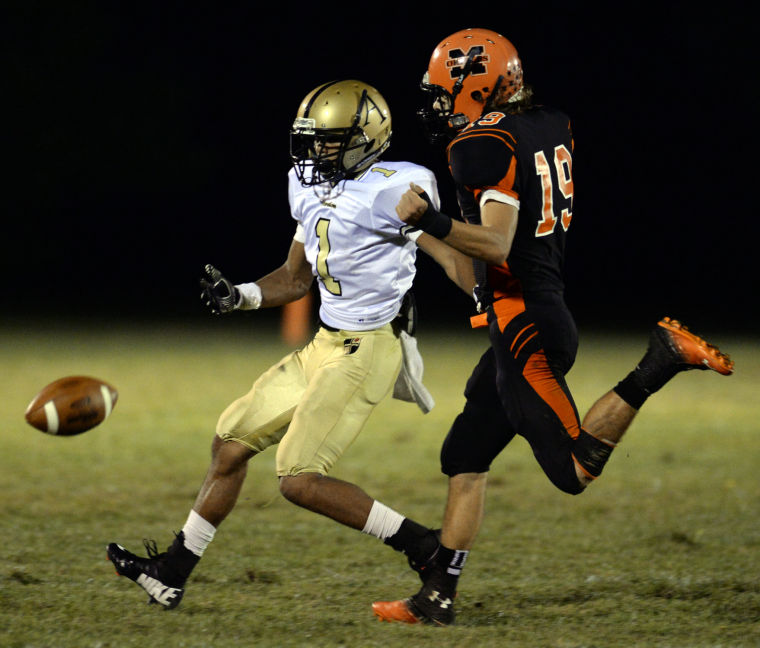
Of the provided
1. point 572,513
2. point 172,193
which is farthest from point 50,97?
point 572,513

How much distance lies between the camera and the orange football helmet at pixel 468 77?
3.83 m

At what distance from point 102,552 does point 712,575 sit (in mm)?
2357

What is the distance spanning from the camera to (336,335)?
3.96 meters

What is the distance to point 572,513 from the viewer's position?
18.7ft

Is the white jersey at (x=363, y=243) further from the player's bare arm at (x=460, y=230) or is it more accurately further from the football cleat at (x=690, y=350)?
the football cleat at (x=690, y=350)

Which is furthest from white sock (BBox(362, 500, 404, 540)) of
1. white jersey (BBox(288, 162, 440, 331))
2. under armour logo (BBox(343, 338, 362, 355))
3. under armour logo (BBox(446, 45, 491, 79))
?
under armour logo (BBox(446, 45, 491, 79))

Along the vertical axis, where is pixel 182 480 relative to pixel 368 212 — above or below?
below

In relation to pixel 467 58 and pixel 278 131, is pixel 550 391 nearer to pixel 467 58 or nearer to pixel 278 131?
pixel 467 58

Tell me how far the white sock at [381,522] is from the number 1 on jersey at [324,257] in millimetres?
727

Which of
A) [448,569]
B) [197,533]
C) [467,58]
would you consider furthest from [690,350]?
[197,533]

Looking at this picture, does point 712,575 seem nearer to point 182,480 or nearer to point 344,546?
point 344,546

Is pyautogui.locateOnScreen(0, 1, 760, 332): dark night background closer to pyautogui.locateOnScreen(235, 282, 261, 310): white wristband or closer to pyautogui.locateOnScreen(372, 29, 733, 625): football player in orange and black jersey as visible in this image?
pyautogui.locateOnScreen(235, 282, 261, 310): white wristband

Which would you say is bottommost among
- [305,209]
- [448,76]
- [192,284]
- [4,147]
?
[192,284]

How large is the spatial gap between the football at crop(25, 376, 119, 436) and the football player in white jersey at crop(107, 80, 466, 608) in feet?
1.50
